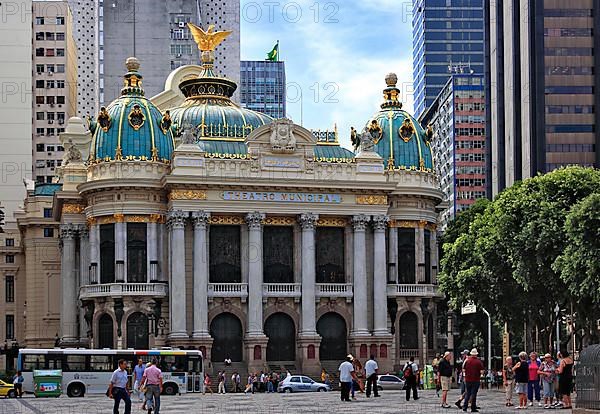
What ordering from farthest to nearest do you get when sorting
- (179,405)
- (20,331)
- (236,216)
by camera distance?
(20,331) < (236,216) < (179,405)

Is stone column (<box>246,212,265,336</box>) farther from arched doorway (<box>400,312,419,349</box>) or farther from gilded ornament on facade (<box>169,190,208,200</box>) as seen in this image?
arched doorway (<box>400,312,419,349</box>)

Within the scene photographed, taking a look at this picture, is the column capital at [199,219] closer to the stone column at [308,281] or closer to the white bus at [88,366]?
the stone column at [308,281]

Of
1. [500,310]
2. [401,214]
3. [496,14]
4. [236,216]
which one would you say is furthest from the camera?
[496,14]

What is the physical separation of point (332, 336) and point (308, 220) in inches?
379

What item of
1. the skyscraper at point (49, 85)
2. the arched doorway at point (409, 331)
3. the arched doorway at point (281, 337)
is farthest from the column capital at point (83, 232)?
the skyscraper at point (49, 85)

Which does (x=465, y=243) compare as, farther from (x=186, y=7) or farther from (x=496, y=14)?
(x=186, y=7)

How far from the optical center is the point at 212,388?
90.9 m

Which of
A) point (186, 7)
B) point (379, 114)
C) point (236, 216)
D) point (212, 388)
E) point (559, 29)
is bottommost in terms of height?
point (212, 388)

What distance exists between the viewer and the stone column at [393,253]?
102688mm

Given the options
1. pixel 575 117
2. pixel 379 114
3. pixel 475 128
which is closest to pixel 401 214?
pixel 379 114

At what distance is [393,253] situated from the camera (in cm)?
10306

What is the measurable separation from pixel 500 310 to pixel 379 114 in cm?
3180

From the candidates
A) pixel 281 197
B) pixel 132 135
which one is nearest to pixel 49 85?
pixel 132 135

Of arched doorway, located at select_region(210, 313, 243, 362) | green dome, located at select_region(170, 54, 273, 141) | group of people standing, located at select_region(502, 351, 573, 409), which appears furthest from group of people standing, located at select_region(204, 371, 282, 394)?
group of people standing, located at select_region(502, 351, 573, 409)
